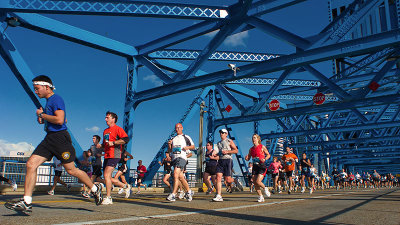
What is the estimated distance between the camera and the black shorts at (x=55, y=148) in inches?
180

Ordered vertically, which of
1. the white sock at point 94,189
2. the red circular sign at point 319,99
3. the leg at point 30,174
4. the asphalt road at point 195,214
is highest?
the red circular sign at point 319,99

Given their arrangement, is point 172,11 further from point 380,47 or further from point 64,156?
point 64,156

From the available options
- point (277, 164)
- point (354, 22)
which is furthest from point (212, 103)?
point (354, 22)

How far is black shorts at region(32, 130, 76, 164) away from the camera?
4.58m

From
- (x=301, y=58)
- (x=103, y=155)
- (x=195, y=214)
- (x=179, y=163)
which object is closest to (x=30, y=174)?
(x=195, y=214)

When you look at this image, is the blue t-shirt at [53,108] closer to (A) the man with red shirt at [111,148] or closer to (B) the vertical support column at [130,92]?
(A) the man with red shirt at [111,148]

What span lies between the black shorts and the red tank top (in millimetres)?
5567

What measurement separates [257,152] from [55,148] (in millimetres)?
5771

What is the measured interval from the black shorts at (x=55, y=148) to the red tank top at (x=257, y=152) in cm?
557

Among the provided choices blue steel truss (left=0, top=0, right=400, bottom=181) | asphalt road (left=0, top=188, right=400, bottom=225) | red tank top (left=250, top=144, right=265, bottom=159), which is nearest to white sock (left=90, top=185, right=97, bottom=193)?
asphalt road (left=0, top=188, right=400, bottom=225)

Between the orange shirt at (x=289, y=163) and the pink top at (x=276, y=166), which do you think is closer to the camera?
the orange shirt at (x=289, y=163)

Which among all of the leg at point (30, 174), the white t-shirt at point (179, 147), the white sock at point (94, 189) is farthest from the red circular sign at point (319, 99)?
the leg at point (30, 174)

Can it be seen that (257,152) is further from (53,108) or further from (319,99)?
(319,99)

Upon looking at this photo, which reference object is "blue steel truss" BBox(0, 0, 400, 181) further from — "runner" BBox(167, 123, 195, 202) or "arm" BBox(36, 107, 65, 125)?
"arm" BBox(36, 107, 65, 125)
